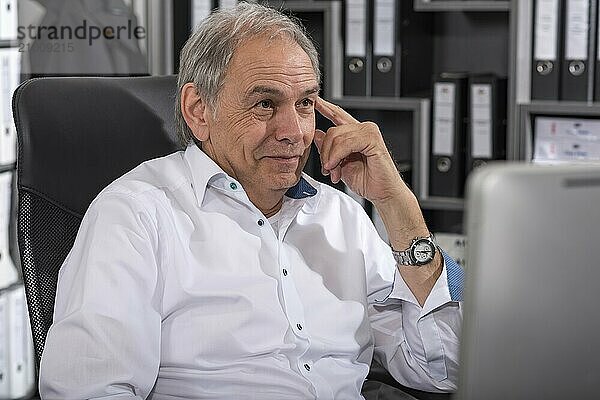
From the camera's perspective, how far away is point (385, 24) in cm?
292

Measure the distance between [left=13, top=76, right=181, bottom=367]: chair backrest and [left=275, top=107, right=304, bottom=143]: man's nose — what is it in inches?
12.0

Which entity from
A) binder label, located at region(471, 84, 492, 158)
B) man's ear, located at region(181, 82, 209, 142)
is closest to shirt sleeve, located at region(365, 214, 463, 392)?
man's ear, located at region(181, 82, 209, 142)

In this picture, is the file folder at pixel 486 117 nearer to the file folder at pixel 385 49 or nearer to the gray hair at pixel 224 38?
the file folder at pixel 385 49

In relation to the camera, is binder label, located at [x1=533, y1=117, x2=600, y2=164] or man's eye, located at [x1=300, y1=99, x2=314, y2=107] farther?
binder label, located at [x1=533, y1=117, x2=600, y2=164]

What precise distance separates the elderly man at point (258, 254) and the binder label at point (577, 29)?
4.17 ft

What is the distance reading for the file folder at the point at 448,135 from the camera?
9.49 ft

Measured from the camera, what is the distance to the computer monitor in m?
0.66

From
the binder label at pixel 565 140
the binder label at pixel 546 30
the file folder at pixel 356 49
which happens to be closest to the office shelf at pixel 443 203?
the binder label at pixel 565 140

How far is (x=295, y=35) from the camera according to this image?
1.57 m

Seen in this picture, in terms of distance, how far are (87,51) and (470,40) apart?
1.22 metres

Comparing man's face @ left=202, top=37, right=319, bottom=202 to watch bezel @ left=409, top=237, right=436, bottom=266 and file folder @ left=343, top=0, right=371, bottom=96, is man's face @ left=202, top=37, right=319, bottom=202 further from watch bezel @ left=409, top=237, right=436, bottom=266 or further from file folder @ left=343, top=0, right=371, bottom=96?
file folder @ left=343, top=0, right=371, bottom=96

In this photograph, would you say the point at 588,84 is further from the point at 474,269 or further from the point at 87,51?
the point at 474,269

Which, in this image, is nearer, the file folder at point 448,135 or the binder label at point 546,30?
the binder label at point 546,30

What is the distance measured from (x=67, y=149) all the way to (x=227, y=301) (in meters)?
0.43
